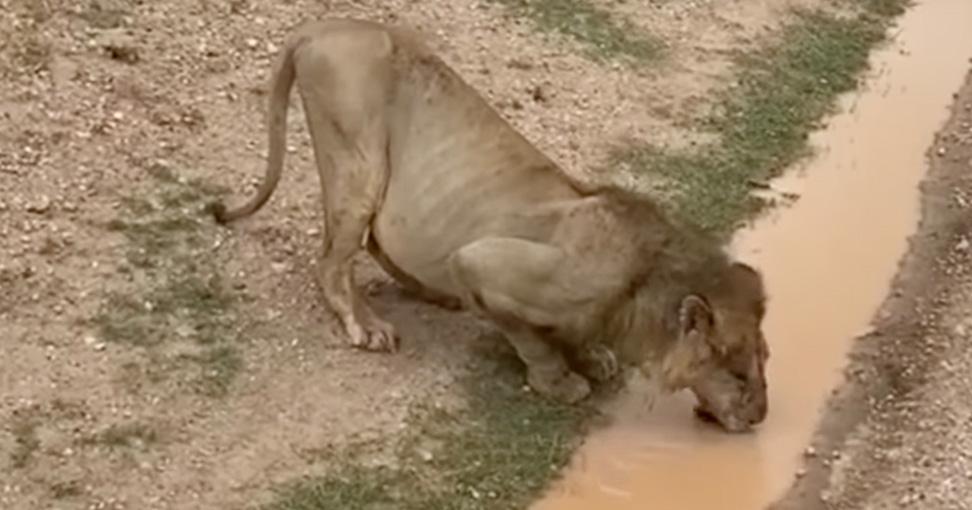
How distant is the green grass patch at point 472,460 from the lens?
→ 7.56 meters

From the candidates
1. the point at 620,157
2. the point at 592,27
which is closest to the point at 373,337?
the point at 620,157

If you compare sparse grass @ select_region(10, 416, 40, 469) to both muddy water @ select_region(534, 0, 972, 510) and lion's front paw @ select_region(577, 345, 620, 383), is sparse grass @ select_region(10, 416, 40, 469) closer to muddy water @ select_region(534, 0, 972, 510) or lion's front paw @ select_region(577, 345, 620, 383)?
muddy water @ select_region(534, 0, 972, 510)

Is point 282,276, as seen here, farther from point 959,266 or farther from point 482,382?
point 959,266

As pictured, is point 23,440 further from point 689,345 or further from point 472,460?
point 689,345

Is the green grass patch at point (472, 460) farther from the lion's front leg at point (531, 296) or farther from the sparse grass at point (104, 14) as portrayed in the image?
the sparse grass at point (104, 14)

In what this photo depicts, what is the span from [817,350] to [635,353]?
113 cm

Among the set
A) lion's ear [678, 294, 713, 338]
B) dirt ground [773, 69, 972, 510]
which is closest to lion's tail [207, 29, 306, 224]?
lion's ear [678, 294, 713, 338]

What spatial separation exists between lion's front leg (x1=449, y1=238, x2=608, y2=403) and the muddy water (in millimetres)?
358

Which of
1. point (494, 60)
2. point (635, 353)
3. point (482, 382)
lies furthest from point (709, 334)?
point (494, 60)

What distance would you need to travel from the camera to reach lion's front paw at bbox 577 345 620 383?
835 cm

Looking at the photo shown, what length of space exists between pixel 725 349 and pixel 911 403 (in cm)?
94

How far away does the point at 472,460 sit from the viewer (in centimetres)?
786

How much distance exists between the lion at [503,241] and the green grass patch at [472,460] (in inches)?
6.1

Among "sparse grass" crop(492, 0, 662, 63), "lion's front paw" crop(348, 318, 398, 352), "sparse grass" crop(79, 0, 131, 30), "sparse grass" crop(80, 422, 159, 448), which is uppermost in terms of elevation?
"sparse grass" crop(80, 422, 159, 448)
